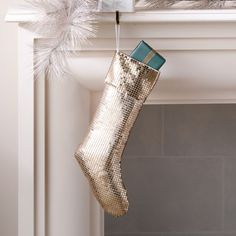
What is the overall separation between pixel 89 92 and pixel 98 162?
0.68 feet

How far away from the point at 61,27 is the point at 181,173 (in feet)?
2.45

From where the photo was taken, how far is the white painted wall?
1195 millimetres

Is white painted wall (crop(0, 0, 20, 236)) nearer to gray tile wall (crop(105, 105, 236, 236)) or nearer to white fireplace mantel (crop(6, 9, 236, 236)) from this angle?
white fireplace mantel (crop(6, 9, 236, 236))

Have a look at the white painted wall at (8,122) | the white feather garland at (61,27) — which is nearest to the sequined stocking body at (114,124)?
the white feather garland at (61,27)

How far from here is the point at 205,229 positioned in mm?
1644

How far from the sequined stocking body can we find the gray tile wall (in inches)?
23.6

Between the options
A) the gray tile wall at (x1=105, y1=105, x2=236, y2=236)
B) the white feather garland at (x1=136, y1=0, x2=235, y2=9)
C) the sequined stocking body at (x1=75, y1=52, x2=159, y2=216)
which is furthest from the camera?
the gray tile wall at (x1=105, y1=105, x2=236, y2=236)

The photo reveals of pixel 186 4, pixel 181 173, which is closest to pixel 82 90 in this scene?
pixel 186 4

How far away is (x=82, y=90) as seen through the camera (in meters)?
1.13

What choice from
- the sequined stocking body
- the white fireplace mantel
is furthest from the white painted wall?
the sequined stocking body

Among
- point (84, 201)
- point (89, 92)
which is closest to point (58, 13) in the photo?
point (89, 92)

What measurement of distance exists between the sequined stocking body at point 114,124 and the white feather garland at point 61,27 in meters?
0.08

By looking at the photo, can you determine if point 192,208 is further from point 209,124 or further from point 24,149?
point 24,149

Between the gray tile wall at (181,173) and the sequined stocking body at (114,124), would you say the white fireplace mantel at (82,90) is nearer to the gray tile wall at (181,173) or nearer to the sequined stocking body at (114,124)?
the sequined stocking body at (114,124)
